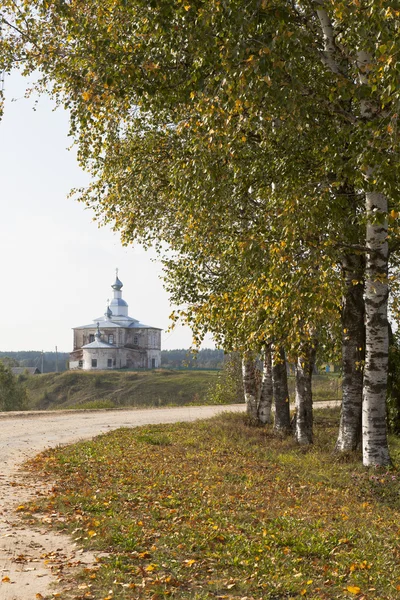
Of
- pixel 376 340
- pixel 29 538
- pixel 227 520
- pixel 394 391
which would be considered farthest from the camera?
pixel 394 391

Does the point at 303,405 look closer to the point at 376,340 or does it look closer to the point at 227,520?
the point at 376,340

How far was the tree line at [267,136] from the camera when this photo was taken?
1061 cm

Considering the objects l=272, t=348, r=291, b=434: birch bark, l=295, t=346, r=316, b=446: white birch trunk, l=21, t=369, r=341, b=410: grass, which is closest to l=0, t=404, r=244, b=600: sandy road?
l=272, t=348, r=291, b=434: birch bark

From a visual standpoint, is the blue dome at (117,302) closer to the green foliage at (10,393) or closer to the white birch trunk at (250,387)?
the green foliage at (10,393)

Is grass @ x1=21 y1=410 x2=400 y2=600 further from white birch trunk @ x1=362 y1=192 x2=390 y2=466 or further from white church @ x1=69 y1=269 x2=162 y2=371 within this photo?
white church @ x1=69 y1=269 x2=162 y2=371

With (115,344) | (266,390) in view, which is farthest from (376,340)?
(115,344)

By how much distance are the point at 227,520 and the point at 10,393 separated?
59581 millimetres

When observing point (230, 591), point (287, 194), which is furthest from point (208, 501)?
point (287, 194)

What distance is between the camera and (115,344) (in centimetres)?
10594

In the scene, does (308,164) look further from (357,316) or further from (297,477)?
(297,477)

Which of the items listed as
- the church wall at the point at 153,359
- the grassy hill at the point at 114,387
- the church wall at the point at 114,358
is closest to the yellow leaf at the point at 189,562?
the grassy hill at the point at 114,387

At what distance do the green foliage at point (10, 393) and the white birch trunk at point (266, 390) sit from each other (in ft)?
146

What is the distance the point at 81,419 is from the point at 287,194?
56.2 ft

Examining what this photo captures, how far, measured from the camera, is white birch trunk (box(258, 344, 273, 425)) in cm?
2161
